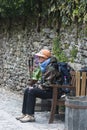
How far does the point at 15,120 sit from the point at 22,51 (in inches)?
171

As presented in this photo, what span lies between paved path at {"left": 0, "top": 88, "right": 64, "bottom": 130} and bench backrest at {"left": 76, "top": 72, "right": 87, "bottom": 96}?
658 millimetres

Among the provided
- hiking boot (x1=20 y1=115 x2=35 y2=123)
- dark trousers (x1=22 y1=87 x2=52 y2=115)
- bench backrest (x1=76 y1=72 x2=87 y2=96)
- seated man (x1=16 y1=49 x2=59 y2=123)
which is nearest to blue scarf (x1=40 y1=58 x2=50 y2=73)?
seated man (x1=16 y1=49 x2=59 y2=123)

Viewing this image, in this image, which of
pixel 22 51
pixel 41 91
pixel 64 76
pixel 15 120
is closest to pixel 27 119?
pixel 15 120

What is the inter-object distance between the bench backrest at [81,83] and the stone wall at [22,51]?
107 centimetres

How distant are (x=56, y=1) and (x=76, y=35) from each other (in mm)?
1075

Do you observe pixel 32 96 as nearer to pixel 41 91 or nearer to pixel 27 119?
pixel 41 91

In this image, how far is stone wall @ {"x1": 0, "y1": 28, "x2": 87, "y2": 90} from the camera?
8.91m

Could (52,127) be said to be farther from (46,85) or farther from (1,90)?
(1,90)

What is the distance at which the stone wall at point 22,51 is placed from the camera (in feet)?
29.2

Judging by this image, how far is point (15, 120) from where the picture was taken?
7.92 m

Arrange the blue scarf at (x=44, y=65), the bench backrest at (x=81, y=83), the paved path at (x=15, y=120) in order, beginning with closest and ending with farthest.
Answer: the paved path at (x=15, y=120)
the bench backrest at (x=81, y=83)
the blue scarf at (x=44, y=65)

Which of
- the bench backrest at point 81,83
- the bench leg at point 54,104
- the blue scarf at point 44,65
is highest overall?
the blue scarf at point 44,65

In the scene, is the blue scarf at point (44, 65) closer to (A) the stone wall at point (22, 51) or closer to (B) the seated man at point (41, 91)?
(B) the seated man at point (41, 91)

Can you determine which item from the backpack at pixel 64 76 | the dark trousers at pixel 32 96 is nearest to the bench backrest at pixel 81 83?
the backpack at pixel 64 76
